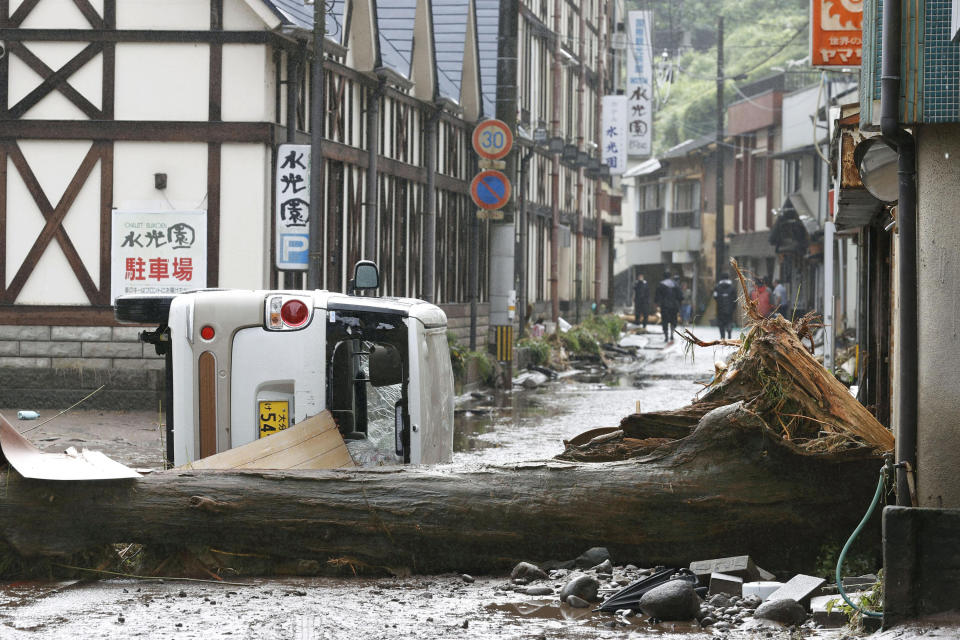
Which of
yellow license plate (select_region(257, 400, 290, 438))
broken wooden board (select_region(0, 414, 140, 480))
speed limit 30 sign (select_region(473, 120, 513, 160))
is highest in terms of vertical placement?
speed limit 30 sign (select_region(473, 120, 513, 160))

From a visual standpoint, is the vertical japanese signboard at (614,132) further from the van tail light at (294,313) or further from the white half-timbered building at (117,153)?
the van tail light at (294,313)

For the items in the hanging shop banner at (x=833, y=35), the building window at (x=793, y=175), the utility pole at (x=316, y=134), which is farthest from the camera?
the building window at (x=793, y=175)

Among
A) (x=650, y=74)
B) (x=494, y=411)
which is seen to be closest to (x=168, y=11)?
(x=494, y=411)

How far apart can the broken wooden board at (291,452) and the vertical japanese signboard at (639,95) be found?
35.7m

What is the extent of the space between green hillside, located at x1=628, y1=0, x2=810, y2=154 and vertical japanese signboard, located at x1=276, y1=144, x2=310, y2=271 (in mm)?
57084

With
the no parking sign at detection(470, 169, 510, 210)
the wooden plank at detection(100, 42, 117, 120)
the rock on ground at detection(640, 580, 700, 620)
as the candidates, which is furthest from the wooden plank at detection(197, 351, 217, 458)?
the no parking sign at detection(470, 169, 510, 210)

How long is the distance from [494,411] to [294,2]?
656 centimetres

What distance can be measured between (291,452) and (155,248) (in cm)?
1001

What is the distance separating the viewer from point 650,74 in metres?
44.1

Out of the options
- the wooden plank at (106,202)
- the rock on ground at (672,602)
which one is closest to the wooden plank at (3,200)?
the wooden plank at (106,202)

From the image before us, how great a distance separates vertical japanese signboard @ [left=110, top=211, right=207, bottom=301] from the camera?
17.4 metres

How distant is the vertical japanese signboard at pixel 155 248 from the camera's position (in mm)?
17422

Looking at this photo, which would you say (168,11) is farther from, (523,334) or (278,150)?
(523,334)

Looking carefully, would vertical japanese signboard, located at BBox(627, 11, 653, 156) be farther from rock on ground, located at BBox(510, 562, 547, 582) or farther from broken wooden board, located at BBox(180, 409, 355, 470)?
rock on ground, located at BBox(510, 562, 547, 582)
